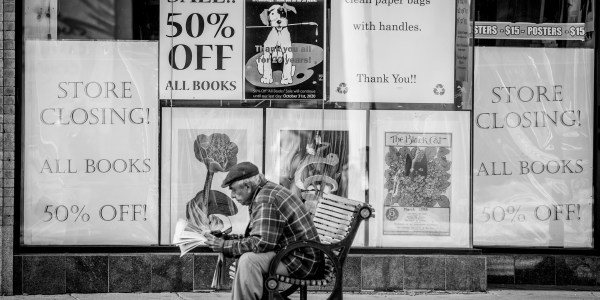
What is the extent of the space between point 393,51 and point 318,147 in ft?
3.72

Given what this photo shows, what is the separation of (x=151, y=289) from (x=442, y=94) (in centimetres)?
321

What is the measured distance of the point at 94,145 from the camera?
8.70 meters

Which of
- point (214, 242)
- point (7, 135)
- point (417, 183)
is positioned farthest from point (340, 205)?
point (7, 135)

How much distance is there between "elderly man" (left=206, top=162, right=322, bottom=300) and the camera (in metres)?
6.18

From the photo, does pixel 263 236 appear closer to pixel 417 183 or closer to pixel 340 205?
pixel 340 205

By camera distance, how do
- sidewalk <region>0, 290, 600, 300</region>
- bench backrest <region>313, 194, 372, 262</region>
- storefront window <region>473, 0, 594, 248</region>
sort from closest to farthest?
bench backrest <region>313, 194, 372, 262</region> < sidewalk <region>0, 290, 600, 300</region> < storefront window <region>473, 0, 594, 248</region>

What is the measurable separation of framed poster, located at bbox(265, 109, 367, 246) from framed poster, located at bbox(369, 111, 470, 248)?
0.14 m

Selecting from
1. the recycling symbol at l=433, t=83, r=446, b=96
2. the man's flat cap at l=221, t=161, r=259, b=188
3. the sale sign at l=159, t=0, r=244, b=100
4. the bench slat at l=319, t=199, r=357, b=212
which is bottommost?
the bench slat at l=319, t=199, r=357, b=212

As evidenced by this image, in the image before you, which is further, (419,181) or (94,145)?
(419,181)

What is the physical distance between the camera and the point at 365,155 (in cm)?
878

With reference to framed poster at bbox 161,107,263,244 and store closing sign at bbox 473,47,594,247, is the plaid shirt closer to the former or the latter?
framed poster at bbox 161,107,263,244

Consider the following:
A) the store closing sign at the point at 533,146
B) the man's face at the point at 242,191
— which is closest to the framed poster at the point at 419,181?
the store closing sign at the point at 533,146

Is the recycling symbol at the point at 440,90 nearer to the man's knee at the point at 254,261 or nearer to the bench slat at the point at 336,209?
the bench slat at the point at 336,209

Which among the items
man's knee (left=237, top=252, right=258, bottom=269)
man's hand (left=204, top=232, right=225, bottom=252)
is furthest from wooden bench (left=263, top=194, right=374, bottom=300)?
man's hand (left=204, top=232, right=225, bottom=252)
